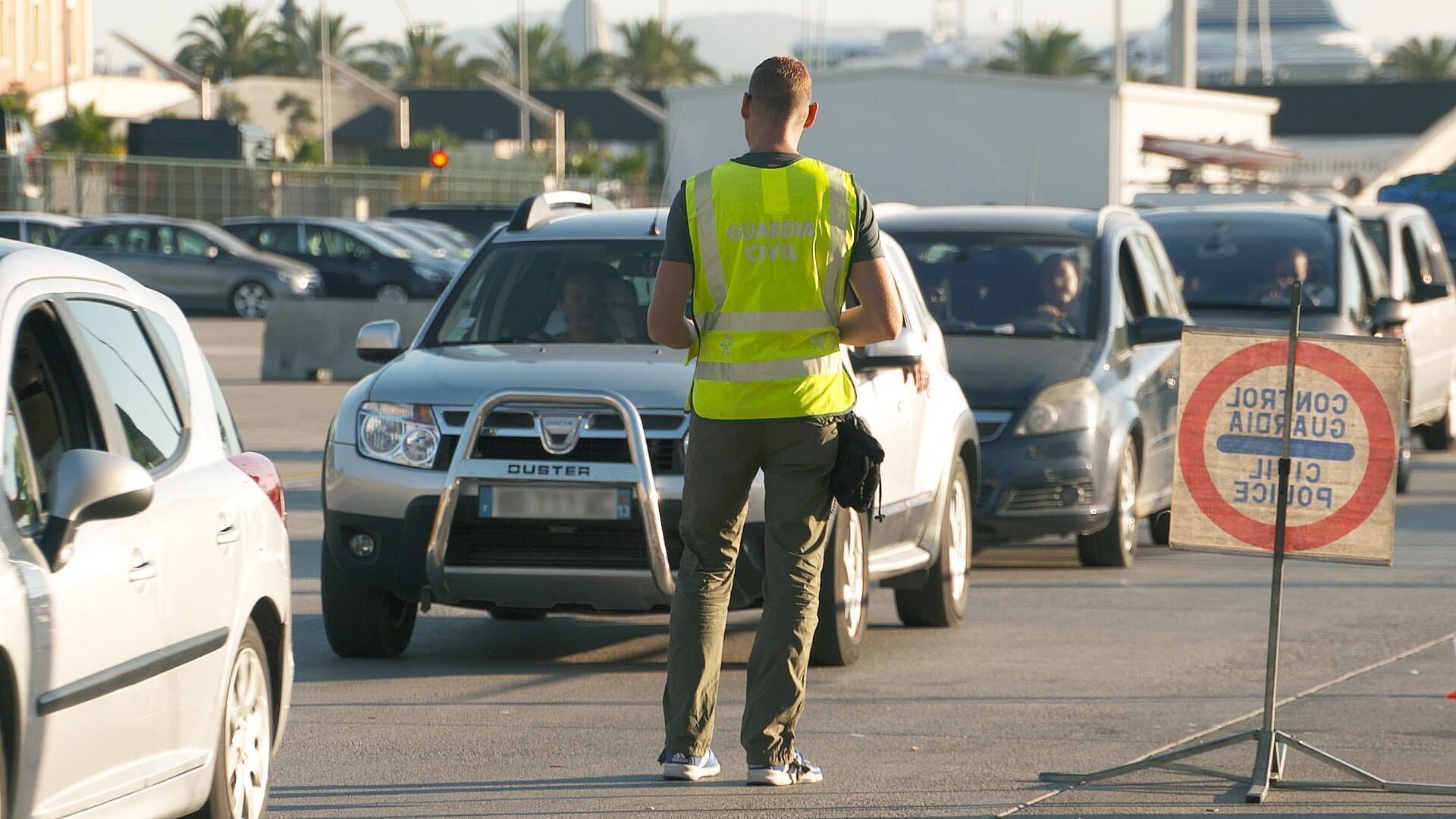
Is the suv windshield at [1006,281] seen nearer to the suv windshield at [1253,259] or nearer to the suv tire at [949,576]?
the suv tire at [949,576]

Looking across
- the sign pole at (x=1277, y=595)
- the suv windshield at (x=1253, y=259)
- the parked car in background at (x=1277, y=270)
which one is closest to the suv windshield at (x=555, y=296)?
the sign pole at (x=1277, y=595)

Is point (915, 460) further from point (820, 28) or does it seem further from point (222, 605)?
point (820, 28)

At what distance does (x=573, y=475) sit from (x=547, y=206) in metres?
2.10

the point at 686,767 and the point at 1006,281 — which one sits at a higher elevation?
the point at 1006,281

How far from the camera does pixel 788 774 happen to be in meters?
6.28

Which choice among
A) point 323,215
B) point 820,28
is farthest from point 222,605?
point 820,28

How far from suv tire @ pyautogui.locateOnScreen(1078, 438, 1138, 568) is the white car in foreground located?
247 inches

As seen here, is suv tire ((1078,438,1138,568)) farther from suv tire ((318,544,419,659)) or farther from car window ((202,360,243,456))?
car window ((202,360,243,456))

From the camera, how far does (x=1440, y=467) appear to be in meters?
17.6

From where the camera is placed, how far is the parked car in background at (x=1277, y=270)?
48.0 feet

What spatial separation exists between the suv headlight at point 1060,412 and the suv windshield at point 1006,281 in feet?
2.01

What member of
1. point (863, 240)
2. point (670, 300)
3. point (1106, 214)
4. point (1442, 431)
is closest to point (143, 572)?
point (670, 300)

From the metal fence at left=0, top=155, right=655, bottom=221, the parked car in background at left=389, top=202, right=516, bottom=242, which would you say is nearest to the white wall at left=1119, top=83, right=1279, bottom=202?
the parked car in background at left=389, top=202, right=516, bottom=242

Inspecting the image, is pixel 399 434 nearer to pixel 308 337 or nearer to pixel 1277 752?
pixel 1277 752
